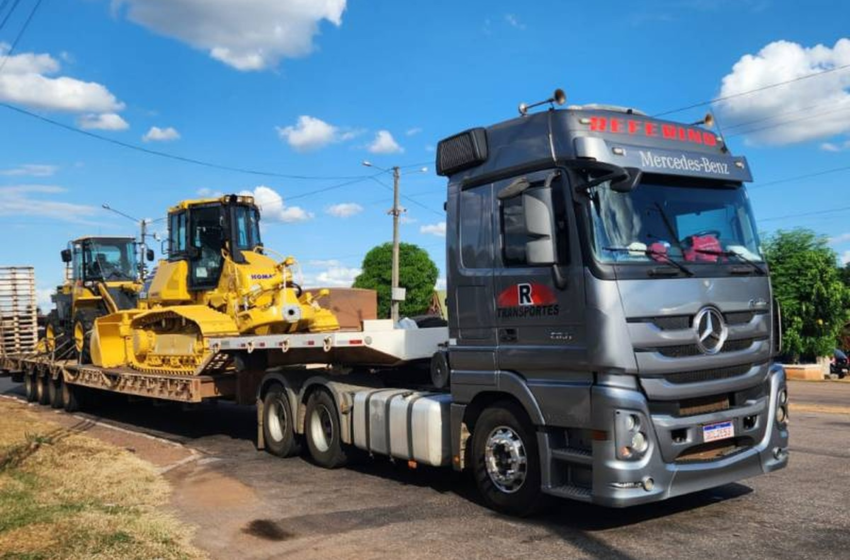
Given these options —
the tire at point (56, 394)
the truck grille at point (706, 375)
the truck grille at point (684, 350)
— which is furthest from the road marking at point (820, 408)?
the tire at point (56, 394)

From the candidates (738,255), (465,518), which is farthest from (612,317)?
(465,518)

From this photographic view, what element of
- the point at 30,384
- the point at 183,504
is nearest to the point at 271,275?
the point at 183,504

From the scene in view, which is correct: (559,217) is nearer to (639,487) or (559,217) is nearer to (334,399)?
(639,487)

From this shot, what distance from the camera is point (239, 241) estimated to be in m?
13.6

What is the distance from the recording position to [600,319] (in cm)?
575

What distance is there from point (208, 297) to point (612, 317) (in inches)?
372

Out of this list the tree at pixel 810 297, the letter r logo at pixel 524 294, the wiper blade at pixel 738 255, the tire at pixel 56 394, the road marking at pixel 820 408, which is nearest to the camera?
the wiper blade at pixel 738 255

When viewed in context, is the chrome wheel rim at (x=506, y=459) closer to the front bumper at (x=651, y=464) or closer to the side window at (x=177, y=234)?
the front bumper at (x=651, y=464)

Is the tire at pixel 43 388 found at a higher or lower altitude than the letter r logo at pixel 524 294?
lower

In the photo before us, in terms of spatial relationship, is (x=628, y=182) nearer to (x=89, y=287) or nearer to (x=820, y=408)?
(x=820, y=408)

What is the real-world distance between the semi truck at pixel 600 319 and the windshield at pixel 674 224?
13mm

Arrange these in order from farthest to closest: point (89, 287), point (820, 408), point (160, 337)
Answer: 1. point (89, 287)
2. point (160, 337)
3. point (820, 408)

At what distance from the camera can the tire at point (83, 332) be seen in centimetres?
1697

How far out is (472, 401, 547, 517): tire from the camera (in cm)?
633
